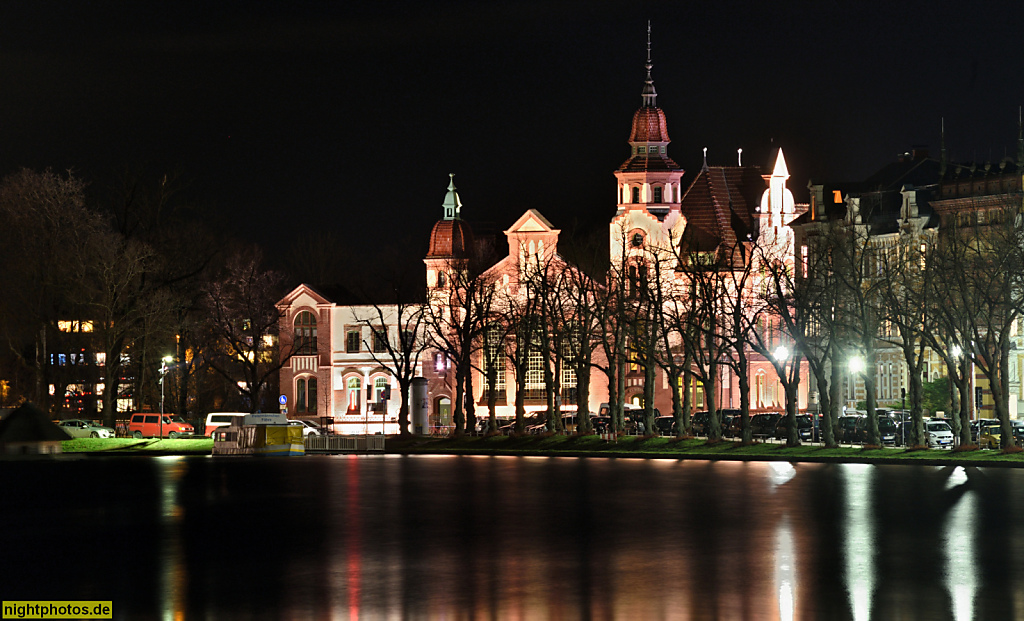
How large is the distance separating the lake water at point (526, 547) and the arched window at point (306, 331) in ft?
233

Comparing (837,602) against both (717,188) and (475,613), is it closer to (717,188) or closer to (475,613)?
(475,613)

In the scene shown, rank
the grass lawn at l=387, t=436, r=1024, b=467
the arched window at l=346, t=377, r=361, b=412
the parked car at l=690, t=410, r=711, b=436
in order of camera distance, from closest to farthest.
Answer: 1. the grass lawn at l=387, t=436, r=1024, b=467
2. the parked car at l=690, t=410, r=711, b=436
3. the arched window at l=346, t=377, r=361, b=412

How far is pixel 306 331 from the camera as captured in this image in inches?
4564

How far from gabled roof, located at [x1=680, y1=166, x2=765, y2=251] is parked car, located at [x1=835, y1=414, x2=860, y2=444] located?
148ft

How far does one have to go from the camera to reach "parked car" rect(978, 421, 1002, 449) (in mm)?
62119

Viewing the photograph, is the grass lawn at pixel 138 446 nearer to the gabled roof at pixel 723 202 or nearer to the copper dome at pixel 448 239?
the copper dome at pixel 448 239

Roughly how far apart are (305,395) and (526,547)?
94.3 metres

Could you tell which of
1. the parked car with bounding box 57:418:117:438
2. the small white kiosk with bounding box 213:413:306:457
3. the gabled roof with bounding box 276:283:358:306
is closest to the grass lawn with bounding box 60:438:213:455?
the small white kiosk with bounding box 213:413:306:457

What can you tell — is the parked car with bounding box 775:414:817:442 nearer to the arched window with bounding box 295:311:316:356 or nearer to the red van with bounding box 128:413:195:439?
the red van with bounding box 128:413:195:439

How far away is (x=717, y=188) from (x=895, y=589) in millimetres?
106587

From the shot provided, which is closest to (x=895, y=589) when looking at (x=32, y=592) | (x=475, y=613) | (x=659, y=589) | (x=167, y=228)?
(x=659, y=589)

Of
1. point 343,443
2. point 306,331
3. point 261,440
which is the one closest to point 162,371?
point 306,331

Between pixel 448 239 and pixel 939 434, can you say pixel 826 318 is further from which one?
pixel 448 239

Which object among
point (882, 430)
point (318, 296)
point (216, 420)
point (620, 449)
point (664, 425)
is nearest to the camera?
point (620, 449)
